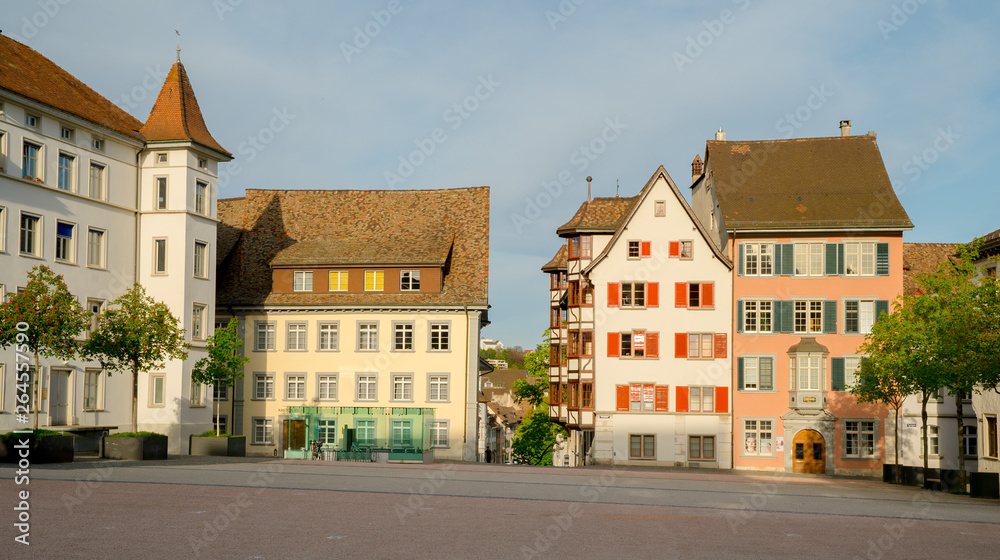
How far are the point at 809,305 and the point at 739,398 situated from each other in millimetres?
5947

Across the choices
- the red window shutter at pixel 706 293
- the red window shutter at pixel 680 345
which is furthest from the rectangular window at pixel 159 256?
the red window shutter at pixel 706 293

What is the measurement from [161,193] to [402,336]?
14.2 m

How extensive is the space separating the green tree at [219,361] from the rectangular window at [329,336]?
678 cm

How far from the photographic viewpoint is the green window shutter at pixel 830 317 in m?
53.3

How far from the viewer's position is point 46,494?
1953cm

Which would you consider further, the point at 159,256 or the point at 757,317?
the point at 757,317

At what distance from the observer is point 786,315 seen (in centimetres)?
5350

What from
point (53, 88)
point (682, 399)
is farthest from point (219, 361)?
point (682, 399)

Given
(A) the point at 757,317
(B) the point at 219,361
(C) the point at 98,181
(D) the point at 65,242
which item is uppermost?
(C) the point at 98,181

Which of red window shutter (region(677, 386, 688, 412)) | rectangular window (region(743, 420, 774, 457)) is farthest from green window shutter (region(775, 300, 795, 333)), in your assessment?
red window shutter (region(677, 386, 688, 412))

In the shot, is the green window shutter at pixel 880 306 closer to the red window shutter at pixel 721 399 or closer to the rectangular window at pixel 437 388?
the red window shutter at pixel 721 399

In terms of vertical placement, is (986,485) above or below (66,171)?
below

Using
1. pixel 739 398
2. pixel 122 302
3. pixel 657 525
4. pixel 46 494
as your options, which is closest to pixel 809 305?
pixel 739 398

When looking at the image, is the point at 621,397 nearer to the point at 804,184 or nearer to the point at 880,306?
the point at 880,306
